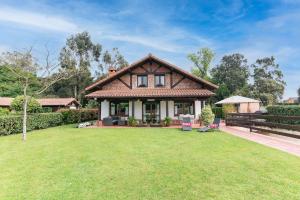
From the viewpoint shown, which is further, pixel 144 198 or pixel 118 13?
pixel 118 13

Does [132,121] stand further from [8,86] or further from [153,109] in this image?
[8,86]

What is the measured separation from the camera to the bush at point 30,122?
50.9 ft

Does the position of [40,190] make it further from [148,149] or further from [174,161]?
[148,149]

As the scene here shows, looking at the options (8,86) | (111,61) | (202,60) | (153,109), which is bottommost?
(153,109)

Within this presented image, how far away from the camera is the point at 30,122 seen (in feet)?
58.8

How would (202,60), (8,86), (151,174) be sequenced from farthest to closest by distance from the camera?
(8,86)
(202,60)
(151,174)

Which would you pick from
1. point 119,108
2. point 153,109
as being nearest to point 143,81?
point 153,109

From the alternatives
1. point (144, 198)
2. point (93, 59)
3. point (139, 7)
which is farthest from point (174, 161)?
point (93, 59)

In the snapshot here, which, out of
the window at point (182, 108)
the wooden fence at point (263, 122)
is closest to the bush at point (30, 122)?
the window at point (182, 108)

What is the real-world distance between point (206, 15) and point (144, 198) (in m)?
17.3

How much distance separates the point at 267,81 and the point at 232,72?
28.7ft

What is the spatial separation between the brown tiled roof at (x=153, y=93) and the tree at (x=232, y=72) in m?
35.4

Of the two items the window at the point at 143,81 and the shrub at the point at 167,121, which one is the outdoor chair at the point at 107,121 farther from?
the shrub at the point at 167,121

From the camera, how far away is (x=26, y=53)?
1505 centimetres
